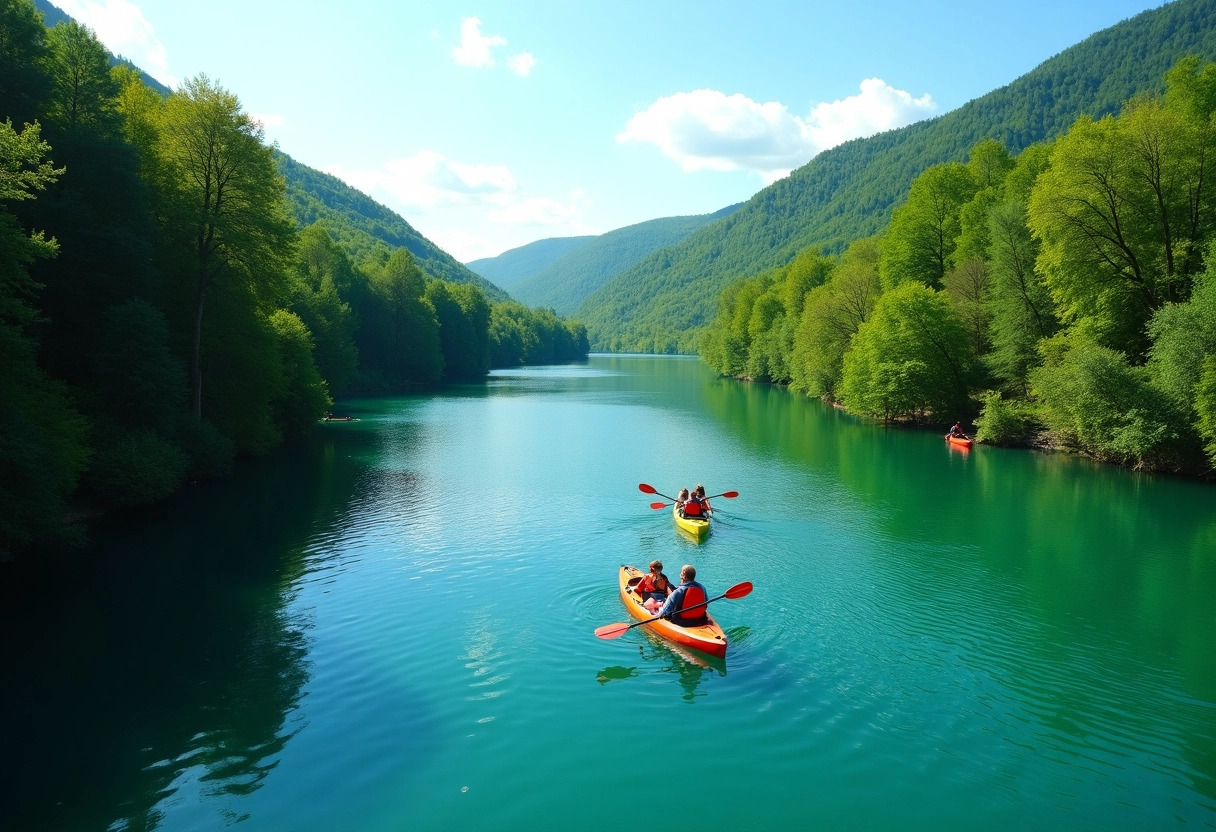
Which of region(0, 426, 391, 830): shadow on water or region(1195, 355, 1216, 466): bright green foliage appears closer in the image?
region(0, 426, 391, 830): shadow on water

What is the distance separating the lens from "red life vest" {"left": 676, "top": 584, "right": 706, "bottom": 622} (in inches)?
552

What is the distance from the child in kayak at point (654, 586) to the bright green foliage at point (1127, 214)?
28545 mm

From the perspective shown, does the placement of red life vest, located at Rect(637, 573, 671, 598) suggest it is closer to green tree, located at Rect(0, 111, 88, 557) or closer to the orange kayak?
the orange kayak

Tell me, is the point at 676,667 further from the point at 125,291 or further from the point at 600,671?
the point at 125,291

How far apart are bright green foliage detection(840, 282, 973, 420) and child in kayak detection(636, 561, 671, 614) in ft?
114

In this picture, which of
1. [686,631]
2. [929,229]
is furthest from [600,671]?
[929,229]

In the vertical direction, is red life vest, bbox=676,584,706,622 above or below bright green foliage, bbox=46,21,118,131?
below

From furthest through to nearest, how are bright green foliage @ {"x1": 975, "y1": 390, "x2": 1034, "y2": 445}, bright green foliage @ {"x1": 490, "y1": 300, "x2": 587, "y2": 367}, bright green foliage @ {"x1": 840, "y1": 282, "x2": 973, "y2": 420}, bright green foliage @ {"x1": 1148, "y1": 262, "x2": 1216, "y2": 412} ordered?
bright green foliage @ {"x1": 490, "y1": 300, "x2": 587, "y2": 367} < bright green foliage @ {"x1": 840, "y1": 282, "x2": 973, "y2": 420} < bright green foliage @ {"x1": 975, "y1": 390, "x2": 1034, "y2": 445} < bright green foliage @ {"x1": 1148, "y1": 262, "x2": 1216, "y2": 412}

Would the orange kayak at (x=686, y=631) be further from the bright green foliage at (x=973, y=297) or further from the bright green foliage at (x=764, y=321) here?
the bright green foliage at (x=764, y=321)

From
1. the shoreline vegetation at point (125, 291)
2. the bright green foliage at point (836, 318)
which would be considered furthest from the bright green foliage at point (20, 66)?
the bright green foliage at point (836, 318)

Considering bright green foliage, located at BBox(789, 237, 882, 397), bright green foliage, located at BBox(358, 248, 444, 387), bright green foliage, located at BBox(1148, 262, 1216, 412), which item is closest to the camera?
bright green foliage, located at BBox(1148, 262, 1216, 412)

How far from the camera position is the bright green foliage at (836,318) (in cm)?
5978

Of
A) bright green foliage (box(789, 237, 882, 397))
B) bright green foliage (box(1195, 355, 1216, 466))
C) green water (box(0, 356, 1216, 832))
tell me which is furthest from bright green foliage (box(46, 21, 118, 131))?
bright green foliage (box(789, 237, 882, 397))

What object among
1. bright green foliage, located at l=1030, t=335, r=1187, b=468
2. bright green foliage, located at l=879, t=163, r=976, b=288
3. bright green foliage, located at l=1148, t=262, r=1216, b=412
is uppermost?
bright green foliage, located at l=879, t=163, r=976, b=288
